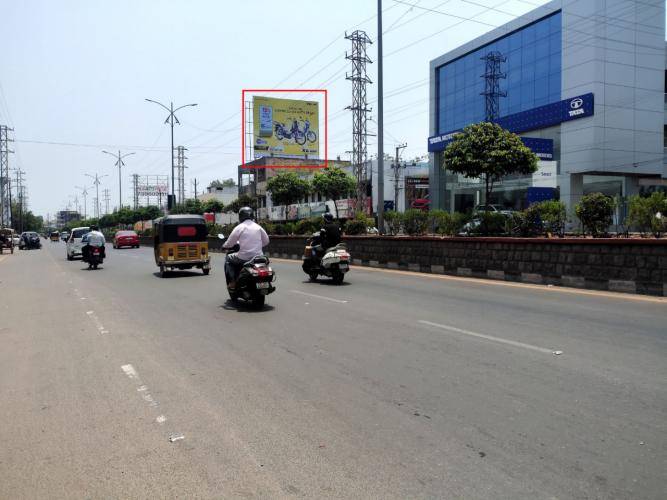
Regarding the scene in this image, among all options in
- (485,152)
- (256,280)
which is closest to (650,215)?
(256,280)

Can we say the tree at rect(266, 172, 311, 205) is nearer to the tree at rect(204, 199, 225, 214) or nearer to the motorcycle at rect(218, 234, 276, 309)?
the tree at rect(204, 199, 225, 214)

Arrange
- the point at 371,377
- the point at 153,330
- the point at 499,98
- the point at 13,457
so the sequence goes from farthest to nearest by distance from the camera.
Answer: the point at 499,98, the point at 153,330, the point at 371,377, the point at 13,457

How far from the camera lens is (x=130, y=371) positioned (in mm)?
5996

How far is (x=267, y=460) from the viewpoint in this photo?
360 cm

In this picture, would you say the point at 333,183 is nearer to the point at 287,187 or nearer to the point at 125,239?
the point at 287,187

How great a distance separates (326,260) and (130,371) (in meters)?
8.55

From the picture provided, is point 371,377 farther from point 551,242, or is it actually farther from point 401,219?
point 401,219

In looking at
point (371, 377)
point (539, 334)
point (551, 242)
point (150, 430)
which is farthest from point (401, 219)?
point (150, 430)

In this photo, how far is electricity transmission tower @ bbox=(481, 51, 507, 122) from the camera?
4331cm

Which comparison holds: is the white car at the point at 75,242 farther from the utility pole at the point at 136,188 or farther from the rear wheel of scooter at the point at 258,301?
the utility pole at the point at 136,188

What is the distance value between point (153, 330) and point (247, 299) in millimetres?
2254

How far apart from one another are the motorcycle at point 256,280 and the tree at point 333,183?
44.9m

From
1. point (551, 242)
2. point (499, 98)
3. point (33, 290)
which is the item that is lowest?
point (33, 290)

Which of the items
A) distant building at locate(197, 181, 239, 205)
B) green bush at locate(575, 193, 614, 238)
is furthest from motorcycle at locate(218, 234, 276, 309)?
distant building at locate(197, 181, 239, 205)
